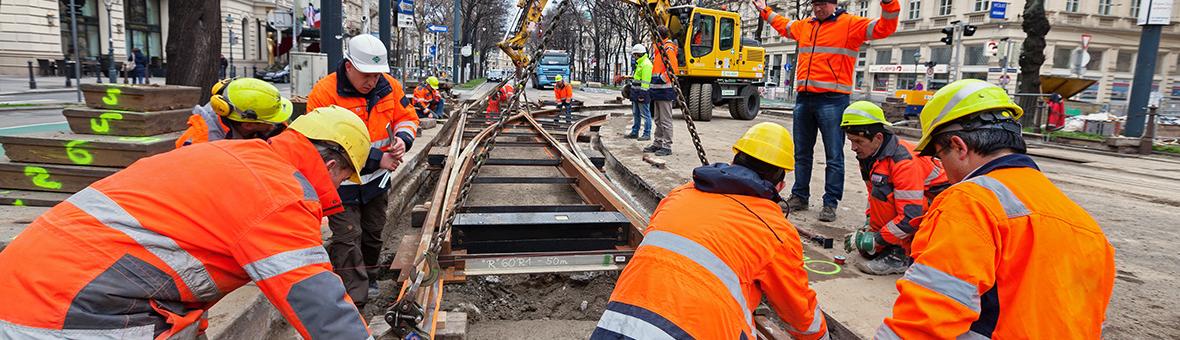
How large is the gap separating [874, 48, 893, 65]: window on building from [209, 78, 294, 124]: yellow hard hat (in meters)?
47.1

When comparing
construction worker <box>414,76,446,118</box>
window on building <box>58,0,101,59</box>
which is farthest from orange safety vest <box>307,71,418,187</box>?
window on building <box>58,0,101,59</box>

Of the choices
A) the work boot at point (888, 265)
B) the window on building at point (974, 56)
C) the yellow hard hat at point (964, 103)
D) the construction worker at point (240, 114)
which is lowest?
the work boot at point (888, 265)

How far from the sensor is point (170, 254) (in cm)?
170

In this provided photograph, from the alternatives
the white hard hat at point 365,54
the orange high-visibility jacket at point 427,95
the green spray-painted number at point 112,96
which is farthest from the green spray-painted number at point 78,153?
the orange high-visibility jacket at point 427,95

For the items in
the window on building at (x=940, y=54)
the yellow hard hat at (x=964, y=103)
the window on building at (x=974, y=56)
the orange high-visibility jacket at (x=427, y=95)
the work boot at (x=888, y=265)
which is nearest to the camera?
the yellow hard hat at (x=964, y=103)

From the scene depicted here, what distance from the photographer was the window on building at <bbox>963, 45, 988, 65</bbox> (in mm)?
37959

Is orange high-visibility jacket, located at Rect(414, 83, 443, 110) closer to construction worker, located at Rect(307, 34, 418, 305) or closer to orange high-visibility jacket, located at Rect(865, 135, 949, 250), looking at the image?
construction worker, located at Rect(307, 34, 418, 305)

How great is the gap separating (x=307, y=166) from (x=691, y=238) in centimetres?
126

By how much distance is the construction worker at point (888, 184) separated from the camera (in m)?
3.89

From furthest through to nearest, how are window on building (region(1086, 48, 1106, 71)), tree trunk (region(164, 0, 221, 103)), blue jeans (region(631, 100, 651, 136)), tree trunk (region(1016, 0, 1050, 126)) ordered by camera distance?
window on building (region(1086, 48, 1106, 71))
tree trunk (region(1016, 0, 1050, 126))
blue jeans (region(631, 100, 651, 136))
tree trunk (region(164, 0, 221, 103))

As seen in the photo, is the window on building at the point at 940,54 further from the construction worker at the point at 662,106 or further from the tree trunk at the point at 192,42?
the tree trunk at the point at 192,42

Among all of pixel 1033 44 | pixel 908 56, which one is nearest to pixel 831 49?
pixel 1033 44

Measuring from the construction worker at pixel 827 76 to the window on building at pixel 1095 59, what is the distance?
43.1m

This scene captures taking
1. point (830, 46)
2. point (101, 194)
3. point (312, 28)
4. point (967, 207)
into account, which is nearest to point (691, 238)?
point (967, 207)
